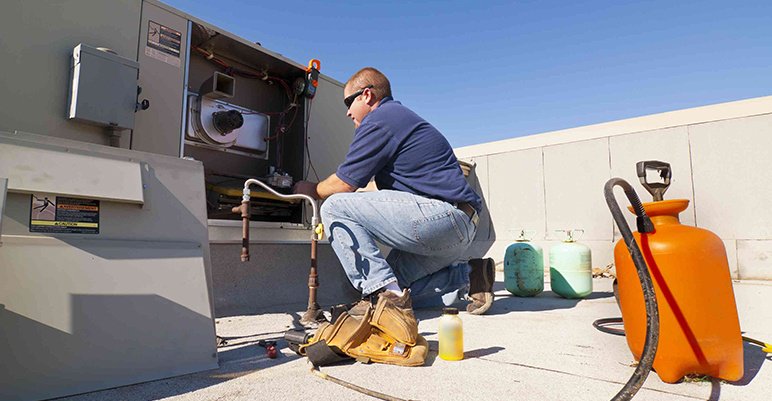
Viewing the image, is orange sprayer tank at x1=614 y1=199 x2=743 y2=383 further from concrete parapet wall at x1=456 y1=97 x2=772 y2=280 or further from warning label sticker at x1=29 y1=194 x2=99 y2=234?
concrete parapet wall at x1=456 y1=97 x2=772 y2=280

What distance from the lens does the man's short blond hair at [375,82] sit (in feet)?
5.68

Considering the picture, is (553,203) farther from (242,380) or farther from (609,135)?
(242,380)

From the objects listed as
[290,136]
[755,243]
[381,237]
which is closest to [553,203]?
[755,243]

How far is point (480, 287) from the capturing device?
1846 mm

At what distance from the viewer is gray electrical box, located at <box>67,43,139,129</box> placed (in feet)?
4.67

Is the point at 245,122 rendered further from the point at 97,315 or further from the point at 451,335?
the point at 451,335

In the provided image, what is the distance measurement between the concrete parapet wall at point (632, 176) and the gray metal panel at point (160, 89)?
3.46 metres

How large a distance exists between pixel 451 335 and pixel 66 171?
1.03 m

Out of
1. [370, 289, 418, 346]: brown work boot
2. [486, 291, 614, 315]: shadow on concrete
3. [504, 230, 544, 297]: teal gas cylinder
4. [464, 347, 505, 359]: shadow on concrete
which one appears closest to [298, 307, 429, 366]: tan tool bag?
[370, 289, 418, 346]: brown work boot

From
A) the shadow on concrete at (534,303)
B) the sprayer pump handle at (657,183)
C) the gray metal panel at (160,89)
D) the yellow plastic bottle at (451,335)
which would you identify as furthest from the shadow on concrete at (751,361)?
the gray metal panel at (160,89)

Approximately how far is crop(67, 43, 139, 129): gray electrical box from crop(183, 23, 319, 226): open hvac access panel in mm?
465

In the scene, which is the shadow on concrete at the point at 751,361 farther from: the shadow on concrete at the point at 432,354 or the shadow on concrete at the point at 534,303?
the shadow on concrete at the point at 534,303

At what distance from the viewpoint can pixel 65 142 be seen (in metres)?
0.99

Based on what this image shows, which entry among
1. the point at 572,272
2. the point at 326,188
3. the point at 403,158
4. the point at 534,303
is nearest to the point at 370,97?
the point at 403,158
